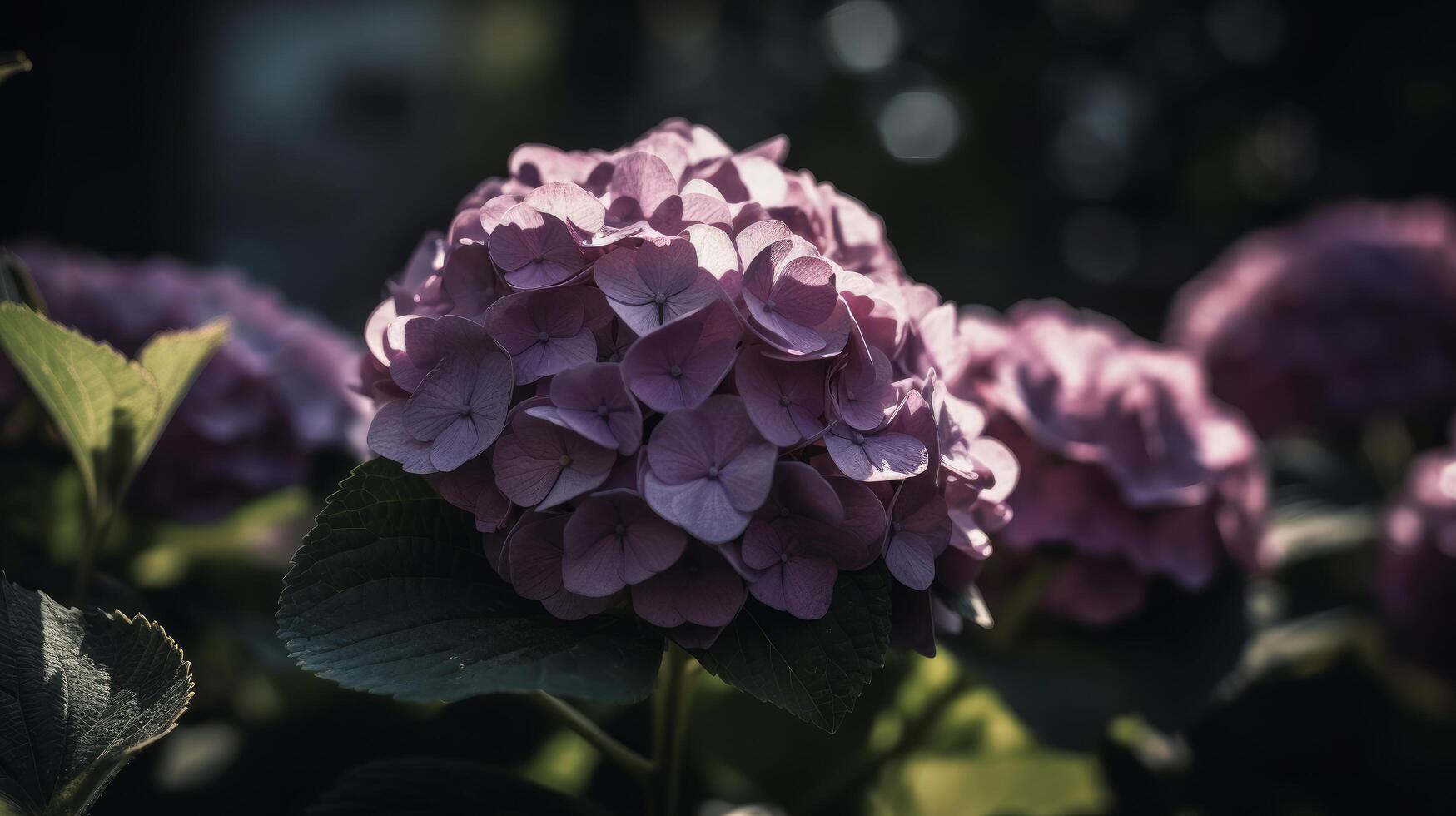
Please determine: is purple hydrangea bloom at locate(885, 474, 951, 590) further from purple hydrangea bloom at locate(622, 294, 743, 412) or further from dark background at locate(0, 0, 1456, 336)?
dark background at locate(0, 0, 1456, 336)

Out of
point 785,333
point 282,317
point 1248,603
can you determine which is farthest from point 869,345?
point 282,317

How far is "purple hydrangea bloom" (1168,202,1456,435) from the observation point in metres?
1.30

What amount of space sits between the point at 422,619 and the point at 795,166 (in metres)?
2.48

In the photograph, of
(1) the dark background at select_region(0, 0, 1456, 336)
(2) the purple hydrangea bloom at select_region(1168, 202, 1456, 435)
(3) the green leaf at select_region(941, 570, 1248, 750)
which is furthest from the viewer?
(1) the dark background at select_region(0, 0, 1456, 336)

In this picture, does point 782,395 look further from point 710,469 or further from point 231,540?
→ point 231,540

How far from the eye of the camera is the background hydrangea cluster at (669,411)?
48cm

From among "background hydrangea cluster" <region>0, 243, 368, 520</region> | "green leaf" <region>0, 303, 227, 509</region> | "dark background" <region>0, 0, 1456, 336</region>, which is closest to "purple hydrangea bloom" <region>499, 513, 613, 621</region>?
"green leaf" <region>0, 303, 227, 509</region>

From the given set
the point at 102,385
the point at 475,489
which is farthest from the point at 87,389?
the point at 475,489

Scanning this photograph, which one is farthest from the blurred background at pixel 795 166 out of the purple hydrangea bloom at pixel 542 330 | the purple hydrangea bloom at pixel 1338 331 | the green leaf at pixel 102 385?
the purple hydrangea bloom at pixel 542 330

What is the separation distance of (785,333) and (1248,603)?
0.63 metres

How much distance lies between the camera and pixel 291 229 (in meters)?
3.51

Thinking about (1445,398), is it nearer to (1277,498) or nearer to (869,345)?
(1277,498)

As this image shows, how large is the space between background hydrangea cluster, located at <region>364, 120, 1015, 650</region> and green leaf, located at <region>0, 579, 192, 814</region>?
16cm

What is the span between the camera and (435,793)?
59cm
